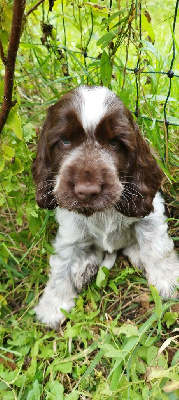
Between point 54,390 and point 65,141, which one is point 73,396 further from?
point 65,141

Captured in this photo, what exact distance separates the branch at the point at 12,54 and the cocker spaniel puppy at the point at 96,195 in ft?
1.06

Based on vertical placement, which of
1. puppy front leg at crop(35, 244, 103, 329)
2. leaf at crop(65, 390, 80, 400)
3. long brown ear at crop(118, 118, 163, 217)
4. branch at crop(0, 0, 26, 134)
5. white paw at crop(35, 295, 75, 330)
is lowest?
leaf at crop(65, 390, 80, 400)

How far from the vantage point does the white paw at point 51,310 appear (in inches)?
110

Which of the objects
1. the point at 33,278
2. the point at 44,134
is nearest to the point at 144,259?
the point at 33,278

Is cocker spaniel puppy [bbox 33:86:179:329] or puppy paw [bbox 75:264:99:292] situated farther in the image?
puppy paw [bbox 75:264:99:292]

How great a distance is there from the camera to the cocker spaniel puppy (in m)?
2.06

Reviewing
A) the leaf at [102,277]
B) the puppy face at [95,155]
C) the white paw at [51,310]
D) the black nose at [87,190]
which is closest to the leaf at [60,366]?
the white paw at [51,310]

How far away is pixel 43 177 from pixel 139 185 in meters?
0.60

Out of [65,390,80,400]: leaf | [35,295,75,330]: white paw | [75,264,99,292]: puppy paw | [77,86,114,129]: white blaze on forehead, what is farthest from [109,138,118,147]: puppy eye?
[65,390,80,400]: leaf

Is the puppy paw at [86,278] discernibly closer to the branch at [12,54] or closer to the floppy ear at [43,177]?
the floppy ear at [43,177]

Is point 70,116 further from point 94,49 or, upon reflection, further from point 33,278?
point 94,49

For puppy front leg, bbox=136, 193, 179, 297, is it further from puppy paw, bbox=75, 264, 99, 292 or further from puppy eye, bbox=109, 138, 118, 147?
puppy eye, bbox=109, 138, 118, 147

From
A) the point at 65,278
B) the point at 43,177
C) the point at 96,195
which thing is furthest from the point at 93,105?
the point at 65,278

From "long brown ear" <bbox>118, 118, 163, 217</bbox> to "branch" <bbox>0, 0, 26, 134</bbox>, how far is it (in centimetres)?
78
